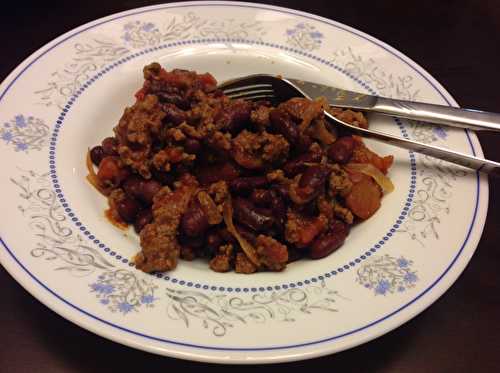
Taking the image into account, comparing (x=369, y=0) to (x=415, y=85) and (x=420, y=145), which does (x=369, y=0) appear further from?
(x=420, y=145)

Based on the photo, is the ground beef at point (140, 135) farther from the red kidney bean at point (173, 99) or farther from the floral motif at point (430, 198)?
the floral motif at point (430, 198)

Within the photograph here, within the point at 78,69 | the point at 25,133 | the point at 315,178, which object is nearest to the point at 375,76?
the point at 315,178

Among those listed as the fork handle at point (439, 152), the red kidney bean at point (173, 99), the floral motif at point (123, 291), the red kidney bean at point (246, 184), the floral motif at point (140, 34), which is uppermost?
the floral motif at point (140, 34)

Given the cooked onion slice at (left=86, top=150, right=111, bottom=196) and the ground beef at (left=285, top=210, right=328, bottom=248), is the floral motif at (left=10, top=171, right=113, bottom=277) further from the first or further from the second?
the ground beef at (left=285, top=210, right=328, bottom=248)

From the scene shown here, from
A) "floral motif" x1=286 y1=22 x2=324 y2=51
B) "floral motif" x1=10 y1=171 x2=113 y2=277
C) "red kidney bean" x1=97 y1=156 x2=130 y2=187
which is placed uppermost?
"floral motif" x1=286 y1=22 x2=324 y2=51

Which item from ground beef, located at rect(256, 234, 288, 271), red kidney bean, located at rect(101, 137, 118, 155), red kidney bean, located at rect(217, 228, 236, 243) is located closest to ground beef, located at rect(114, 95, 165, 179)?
red kidney bean, located at rect(101, 137, 118, 155)

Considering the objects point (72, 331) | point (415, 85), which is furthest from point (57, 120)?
point (415, 85)

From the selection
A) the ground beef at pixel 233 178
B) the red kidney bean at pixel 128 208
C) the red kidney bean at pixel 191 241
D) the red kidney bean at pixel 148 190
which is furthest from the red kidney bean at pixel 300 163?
the red kidney bean at pixel 128 208

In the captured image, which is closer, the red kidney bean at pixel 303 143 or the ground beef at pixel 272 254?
the ground beef at pixel 272 254
